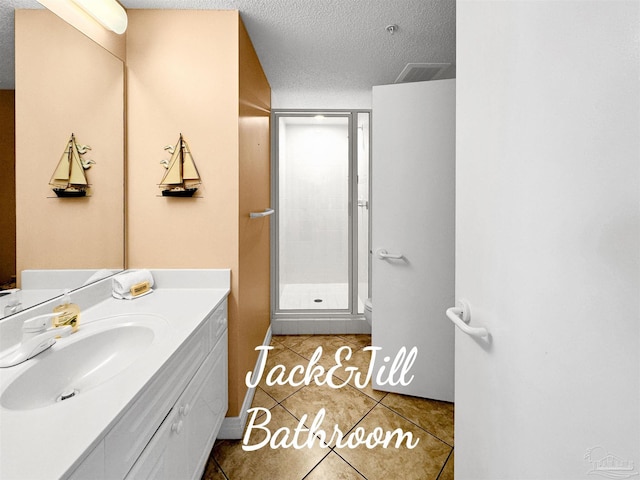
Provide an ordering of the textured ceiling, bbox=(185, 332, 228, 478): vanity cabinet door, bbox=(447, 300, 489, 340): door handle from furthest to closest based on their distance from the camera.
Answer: the textured ceiling
bbox=(185, 332, 228, 478): vanity cabinet door
bbox=(447, 300, 489, 340): door handle

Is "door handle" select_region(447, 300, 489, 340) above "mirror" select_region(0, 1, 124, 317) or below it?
below

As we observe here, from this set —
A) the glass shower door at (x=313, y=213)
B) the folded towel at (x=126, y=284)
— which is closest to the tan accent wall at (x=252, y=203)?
the glass shower door at (x=313, y=213)

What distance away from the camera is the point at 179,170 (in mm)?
1548

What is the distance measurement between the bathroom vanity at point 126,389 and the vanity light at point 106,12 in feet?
3.84


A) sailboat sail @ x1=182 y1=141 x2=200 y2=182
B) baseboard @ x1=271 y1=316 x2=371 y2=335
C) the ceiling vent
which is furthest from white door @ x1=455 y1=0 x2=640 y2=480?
baseboard @ x1=271 y1=316 x2=371 y2=335

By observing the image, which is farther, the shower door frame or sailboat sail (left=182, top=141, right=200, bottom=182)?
the shower door frame

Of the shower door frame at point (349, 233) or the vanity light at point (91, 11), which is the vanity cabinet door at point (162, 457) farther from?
the shower door frame at point (349, 233)

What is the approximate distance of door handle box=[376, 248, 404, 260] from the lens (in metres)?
1.89

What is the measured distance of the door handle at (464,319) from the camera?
74 centimetres

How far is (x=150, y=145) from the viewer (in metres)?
1.57

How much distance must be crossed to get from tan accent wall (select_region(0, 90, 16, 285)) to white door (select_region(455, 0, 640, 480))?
1.45 metres

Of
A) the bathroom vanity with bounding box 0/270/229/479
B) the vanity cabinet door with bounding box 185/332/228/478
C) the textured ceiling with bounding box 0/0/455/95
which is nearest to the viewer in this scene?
the bathroom vanity with bounding box 0/270/229/479

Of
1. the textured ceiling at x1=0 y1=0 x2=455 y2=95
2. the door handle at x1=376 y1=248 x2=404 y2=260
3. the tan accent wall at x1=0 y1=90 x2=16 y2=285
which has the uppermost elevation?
the textured ceiling at x1=0 y1=0 x2=455 y2=95

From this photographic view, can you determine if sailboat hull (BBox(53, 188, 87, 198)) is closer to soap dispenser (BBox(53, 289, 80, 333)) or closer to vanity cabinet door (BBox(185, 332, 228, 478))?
soap dispenser (BBox(53, 289, 80, 333))
